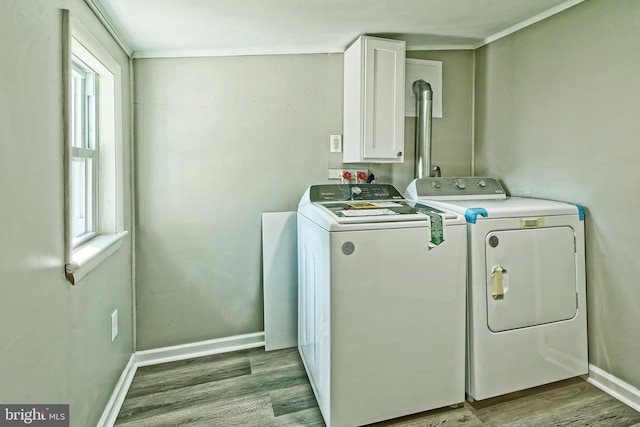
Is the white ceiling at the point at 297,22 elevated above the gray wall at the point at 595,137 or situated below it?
above

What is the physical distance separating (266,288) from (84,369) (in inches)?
45.1

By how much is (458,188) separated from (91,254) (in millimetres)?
2057

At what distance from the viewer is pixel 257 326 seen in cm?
246

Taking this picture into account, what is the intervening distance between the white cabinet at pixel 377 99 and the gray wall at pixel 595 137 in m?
0.77

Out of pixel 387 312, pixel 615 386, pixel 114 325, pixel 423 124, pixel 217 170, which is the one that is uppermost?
pixel 423 124

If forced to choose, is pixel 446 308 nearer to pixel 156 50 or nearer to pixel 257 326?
pixel 257 326

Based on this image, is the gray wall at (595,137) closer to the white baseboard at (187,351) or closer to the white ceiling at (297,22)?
the white ceiling at (297,22)

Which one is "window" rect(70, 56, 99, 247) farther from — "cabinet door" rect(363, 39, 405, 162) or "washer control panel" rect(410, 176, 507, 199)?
"washer control panel" rect(410, 176, 507, 199)

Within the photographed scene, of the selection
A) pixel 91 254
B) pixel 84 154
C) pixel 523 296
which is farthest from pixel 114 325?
pixel 523 296

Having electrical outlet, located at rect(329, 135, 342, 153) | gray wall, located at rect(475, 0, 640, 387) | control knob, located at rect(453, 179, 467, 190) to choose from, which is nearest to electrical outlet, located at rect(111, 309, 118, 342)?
electrical outlet, located at rect(329, 135, 342, 153)

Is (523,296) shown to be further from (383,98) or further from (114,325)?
(114,325)

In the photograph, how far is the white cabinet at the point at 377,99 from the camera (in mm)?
2184

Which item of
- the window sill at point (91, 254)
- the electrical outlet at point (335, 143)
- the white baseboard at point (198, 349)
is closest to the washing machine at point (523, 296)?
the electrical outlet at point (335, 143)

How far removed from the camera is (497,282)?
1.74 meters
